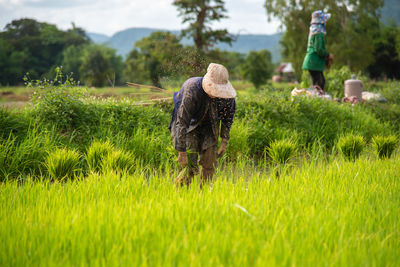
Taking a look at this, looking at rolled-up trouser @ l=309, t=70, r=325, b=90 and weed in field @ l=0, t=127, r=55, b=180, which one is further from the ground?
rolled-up trouser @ l=309, t=70, r=325, b=90

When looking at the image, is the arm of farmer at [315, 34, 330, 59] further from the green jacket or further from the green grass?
the green grass

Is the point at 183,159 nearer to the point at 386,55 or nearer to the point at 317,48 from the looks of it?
the point at 317,48

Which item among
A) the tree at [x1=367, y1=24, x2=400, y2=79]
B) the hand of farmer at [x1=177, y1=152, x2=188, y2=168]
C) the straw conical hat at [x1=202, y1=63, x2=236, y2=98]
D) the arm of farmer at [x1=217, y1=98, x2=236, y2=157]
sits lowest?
the hand of farmer at [x1=177, y1=152, x2=188, y2=168]

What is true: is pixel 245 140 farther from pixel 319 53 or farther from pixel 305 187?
pixel 319 53

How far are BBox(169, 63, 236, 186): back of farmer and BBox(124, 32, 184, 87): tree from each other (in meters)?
2.31

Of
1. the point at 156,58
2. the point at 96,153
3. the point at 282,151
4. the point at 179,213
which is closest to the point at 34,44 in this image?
the point at 156,58

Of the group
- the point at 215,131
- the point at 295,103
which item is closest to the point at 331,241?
the point at 215,131

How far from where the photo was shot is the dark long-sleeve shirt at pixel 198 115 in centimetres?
315

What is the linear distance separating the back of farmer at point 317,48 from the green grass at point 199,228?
20.4ft

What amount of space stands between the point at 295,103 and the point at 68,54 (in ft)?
101

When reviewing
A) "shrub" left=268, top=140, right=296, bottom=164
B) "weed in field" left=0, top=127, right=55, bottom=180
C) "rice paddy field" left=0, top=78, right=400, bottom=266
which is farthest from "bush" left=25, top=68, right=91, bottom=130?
"shrub" left=268, top=140, right=296, bottom=164

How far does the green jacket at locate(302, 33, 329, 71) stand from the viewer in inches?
336

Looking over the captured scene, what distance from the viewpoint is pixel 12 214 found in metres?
2.42

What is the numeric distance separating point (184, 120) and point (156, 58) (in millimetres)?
22621
